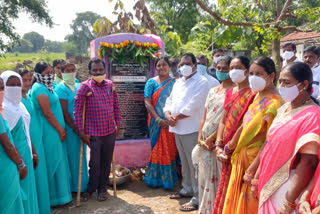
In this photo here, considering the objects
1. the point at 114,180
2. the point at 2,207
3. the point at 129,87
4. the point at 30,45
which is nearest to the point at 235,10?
the point at 129,87

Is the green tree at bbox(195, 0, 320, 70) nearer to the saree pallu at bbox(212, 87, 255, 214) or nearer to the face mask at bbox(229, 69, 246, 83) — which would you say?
the face mask at bbox(229, 69, 246, 83)

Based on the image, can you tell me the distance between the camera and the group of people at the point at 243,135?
2.07 meters

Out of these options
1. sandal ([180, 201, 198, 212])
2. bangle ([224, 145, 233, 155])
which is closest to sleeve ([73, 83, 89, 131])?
sandal ([180, 201, 198, 212])

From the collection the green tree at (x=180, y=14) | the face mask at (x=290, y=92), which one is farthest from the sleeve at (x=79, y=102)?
the green tree at (x=180, y=14)

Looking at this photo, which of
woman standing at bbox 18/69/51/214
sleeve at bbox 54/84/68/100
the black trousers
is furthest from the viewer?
sleeve at bbox 54/84/68/100

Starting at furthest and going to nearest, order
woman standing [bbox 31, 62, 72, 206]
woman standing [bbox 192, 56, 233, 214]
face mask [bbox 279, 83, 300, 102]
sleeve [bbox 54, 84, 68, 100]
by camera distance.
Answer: sleeve [bbox 54, 84, 68, 100] → woman standing [bbox 31, 62, 72, 206] → woman standing [bbox 192, 56, 233, 214] → face mask [bbox 279, 83, 300, 102]

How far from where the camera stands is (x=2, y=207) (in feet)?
8.65

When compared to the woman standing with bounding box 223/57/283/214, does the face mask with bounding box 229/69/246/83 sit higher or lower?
higher

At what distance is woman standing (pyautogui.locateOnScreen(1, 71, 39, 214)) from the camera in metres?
2.96

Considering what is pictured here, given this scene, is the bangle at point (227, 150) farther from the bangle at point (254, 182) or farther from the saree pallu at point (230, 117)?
the bangle at point (254, 182)

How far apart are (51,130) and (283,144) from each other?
119 inches

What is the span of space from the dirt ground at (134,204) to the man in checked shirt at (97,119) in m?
0.18

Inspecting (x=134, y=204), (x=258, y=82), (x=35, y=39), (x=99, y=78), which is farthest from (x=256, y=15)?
(x=35, y=39)

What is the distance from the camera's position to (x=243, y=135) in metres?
2.74
